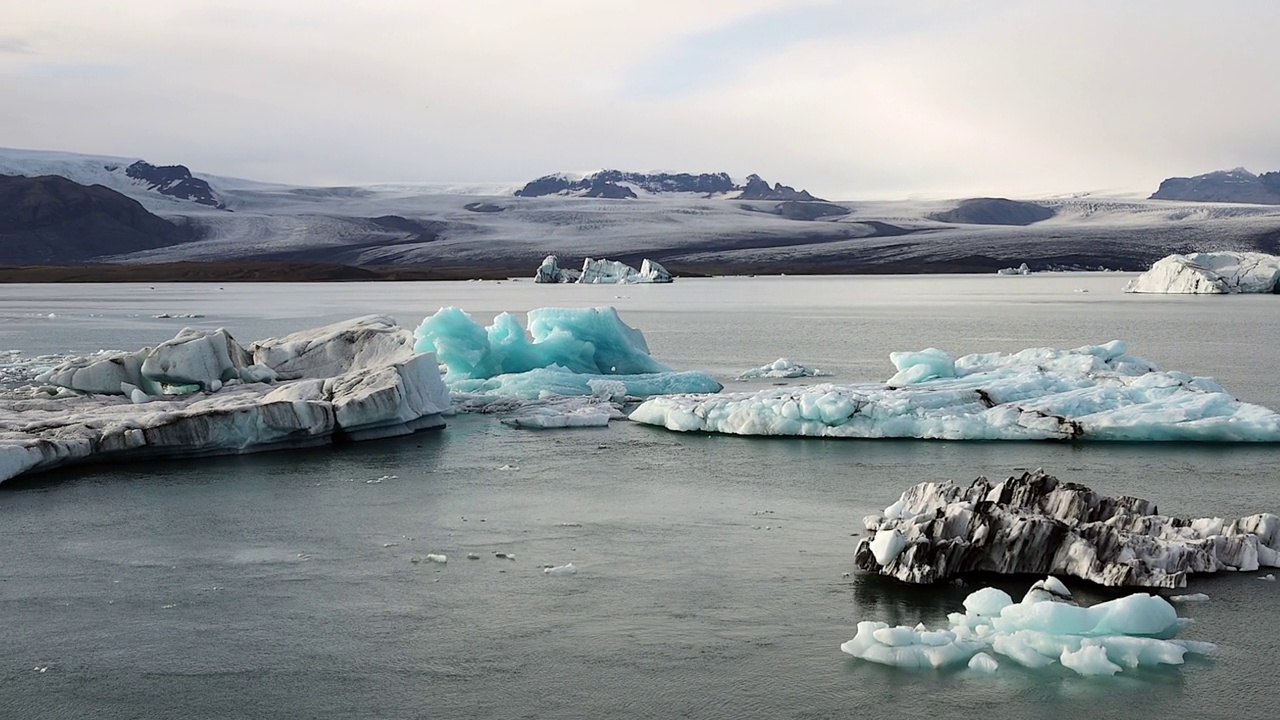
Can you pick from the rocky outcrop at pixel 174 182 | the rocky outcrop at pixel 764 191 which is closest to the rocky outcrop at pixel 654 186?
the rocky outcrop at pixel 764 191

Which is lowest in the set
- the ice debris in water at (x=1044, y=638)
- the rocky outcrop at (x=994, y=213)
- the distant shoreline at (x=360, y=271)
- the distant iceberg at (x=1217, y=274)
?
the distant shoreline at (x=360, y=271)

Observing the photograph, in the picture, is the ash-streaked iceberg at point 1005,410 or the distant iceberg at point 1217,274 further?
the distant iceberg at point 1217,274

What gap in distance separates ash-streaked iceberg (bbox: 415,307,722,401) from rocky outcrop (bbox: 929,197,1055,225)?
97.7 meters

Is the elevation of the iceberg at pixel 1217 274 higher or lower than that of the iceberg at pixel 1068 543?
higher

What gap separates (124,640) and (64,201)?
95720 mm

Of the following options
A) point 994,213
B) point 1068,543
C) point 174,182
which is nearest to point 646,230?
point 994,213

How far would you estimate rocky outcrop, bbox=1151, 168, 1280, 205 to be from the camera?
156250mm

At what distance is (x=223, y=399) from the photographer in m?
12.3

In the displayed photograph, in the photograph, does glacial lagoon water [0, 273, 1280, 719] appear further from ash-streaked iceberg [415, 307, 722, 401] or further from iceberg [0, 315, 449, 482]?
ash-streaked iceberg [415, 307, 722, 401]

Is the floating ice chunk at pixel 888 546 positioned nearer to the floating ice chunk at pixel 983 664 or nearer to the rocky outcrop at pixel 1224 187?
the floating ice chunk at pixel 983 664

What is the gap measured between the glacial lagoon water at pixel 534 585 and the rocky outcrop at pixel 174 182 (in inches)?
3745

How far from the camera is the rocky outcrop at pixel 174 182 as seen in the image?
104m

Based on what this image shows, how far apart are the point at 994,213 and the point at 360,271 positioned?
6643 cm

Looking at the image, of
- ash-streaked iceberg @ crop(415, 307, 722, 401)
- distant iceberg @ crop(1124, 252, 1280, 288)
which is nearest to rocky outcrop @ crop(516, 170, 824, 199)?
distant iceberg @ crop(1124, 252, 1280, 288)
